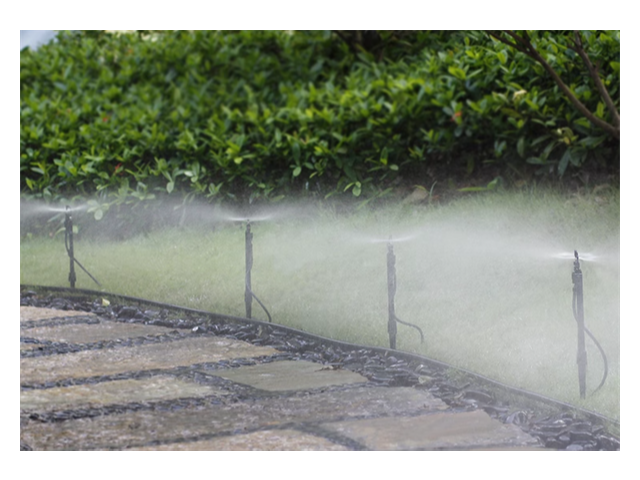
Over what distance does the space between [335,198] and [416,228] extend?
1083 mm

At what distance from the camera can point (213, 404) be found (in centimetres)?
375

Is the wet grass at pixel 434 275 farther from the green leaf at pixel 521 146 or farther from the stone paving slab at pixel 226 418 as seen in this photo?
the stone paving slab at pixel 226 418

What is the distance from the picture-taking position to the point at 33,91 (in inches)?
415

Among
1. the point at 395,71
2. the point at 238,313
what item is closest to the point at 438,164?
the point at 395,71

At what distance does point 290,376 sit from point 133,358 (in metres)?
0.98

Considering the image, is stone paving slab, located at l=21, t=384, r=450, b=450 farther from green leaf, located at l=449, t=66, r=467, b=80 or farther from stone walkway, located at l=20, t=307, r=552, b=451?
green leaf, located at l=449, t=66, r=467, b=80

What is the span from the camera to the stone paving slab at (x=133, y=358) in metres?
4.34

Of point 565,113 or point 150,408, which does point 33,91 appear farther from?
point 150,408

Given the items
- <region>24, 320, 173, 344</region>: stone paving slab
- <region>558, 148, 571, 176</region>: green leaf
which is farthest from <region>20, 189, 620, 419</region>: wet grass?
<region>24, 320, 173, 344</region>: stone paving slab

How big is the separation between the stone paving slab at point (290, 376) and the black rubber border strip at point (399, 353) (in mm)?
355

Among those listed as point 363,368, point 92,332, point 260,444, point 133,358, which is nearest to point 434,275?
point 363,368

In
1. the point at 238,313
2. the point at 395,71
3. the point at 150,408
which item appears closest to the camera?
the point at 150,408

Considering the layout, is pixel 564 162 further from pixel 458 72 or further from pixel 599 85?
pixel 458 72

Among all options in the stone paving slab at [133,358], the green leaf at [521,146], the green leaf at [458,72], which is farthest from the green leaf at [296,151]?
the stone paving slab at [133,358]
